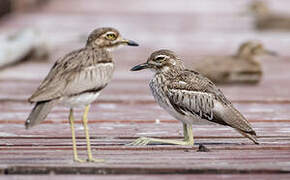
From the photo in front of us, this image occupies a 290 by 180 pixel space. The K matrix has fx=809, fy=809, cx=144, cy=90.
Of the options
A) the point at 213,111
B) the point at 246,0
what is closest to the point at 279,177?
the point at 213,111

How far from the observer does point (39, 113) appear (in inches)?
187

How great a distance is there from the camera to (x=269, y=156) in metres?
5.14

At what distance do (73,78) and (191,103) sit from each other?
1357 mm

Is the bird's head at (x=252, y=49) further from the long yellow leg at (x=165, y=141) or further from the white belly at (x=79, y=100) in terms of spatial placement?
the white belly at (x=79, y=100)

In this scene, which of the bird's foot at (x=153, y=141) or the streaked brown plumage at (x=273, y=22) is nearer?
the bird's foot at (x=153, y=141)

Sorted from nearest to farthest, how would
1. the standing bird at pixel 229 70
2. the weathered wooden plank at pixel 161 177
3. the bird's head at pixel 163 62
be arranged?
the weathered wooden plank at pixel 161 177
the bird's head at pixel 163 62
the standing bird at pixel 229 70

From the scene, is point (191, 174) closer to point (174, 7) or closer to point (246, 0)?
point (174, 7)

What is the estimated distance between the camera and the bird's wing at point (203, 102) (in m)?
5.88

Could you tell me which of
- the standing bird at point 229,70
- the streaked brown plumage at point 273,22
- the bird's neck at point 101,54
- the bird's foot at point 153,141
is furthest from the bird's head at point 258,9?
the bird's neck at point 101,54

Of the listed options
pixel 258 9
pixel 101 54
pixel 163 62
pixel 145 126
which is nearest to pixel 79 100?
pixel 101 54

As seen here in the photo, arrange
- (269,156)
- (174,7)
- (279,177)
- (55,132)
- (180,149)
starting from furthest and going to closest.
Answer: (174,7) → (55,132) → (180,149) → (269,156) → (279,177)

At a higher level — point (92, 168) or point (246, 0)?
point (246, 0)

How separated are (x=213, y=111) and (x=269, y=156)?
2.88 feet

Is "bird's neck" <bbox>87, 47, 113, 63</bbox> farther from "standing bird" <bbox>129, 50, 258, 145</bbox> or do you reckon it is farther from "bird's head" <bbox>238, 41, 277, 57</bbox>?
"bird's head" <bbox>238, 41, 277, 57</bbox>
